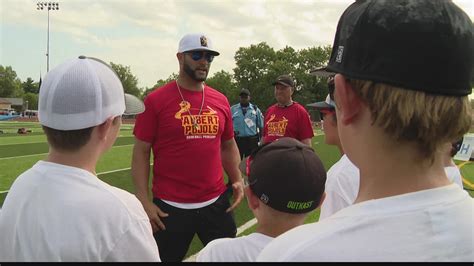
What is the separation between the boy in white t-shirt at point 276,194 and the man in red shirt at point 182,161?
6.45 feet

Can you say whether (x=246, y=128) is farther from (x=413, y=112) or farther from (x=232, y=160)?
(x=413, y=112)

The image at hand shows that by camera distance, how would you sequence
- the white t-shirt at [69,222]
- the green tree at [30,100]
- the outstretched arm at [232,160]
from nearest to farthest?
the white t-shirt at [69,222]
the outstretched arm at [232,160]
the green tree at [30,100]

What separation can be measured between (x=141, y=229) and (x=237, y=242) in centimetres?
48

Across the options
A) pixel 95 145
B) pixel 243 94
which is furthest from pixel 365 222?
pixel 243 94

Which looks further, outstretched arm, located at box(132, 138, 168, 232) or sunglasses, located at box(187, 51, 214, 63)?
sunglasses, located at box(187, 51, 214, 63)

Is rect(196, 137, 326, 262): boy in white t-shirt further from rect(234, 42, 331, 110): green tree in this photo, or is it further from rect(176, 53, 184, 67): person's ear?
rect(234, 42, 331, 110): green tree

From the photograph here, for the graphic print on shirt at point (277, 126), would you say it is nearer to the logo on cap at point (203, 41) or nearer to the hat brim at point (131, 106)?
the logo on cap at point (203, 41)

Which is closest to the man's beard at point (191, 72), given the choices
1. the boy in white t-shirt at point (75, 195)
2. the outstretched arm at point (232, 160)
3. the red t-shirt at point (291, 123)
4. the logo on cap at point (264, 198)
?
the outstretched arm at point (232, 160)

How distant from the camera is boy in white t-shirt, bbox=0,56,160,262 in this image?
178 centimetres

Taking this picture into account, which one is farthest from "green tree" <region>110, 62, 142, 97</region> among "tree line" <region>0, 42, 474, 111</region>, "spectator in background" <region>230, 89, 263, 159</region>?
"spectator in background" <region>230, 89, 263, 159</region>

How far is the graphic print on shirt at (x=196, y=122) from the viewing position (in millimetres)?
4160

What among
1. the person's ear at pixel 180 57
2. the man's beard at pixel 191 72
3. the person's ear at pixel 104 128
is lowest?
the person's ear at pixel 104 128

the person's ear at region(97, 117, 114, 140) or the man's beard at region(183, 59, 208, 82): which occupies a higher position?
the man's beard at region(183, 59, 208, 82)

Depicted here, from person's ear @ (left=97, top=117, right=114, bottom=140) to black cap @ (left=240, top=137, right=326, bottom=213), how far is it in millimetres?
702
